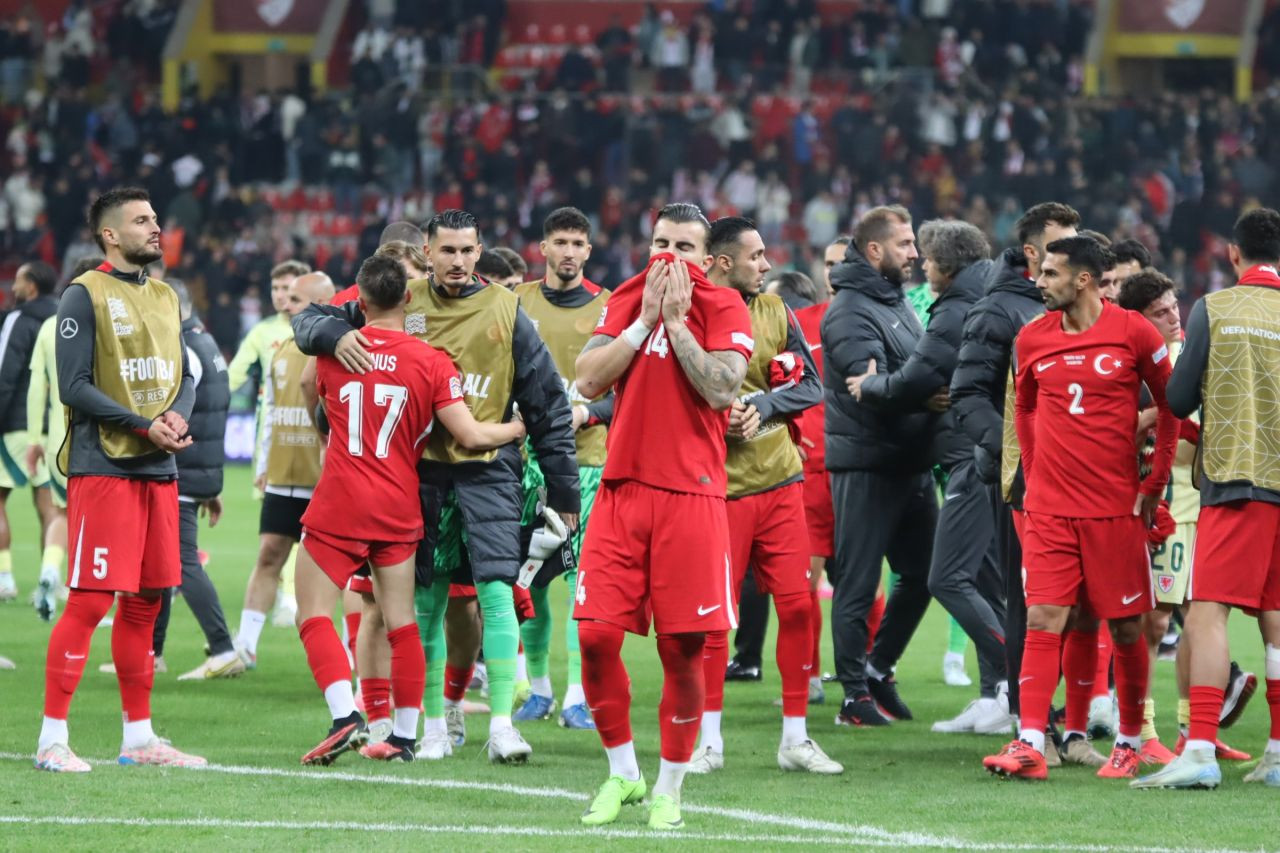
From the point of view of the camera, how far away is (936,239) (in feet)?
29.6

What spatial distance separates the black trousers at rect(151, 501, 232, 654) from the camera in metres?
10.3

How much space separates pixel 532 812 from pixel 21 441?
25.1 ft

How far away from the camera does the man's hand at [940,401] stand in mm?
8875

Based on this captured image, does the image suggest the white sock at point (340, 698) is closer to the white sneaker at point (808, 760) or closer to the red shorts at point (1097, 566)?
the white sneaker at point (808, 760)

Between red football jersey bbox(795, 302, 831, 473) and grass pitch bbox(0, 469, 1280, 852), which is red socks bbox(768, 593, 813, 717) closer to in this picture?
grass pitch bbox(0, 469, 1280, 852)

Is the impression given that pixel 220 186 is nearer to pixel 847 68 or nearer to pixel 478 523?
pixel 847 68

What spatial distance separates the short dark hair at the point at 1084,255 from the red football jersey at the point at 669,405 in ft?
5.09

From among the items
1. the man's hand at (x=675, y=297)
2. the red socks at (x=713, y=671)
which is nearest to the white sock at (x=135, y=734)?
the red socks at (x=713, y=671)

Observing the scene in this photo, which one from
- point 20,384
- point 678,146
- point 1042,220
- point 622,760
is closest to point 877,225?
point 1042,220

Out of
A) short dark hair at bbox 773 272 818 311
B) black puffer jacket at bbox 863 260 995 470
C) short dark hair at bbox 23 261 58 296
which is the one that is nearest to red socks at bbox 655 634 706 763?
black puffer jacket at bbox 863 260 995 470

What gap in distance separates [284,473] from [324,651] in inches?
115

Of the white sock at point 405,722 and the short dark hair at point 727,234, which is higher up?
the short dark hair at point 727,234

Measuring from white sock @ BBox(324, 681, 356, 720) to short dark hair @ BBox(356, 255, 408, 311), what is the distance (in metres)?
1.51

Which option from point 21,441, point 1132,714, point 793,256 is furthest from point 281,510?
point 793,256
